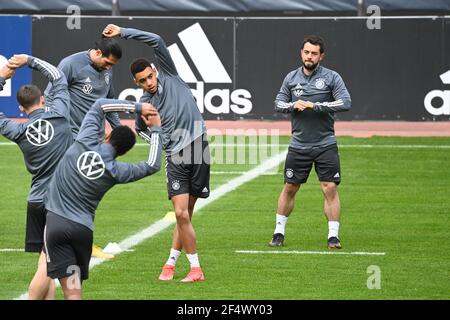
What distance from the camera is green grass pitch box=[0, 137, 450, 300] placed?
11.1m

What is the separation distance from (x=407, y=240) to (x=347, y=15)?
14.4 m

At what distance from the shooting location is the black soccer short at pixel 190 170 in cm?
1156

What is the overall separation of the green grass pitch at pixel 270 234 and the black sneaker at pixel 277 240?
12 centimetres

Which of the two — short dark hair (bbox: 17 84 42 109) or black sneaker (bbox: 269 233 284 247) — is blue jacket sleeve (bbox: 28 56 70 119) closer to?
short dark hair (bbox: 17 84 42 109)

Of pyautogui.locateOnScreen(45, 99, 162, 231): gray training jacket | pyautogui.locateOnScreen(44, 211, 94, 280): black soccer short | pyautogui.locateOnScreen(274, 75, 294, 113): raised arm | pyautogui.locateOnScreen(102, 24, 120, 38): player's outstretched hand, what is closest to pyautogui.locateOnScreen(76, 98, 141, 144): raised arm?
pyautogui.locateOnScreen(45, 99, 162, 231): gray training jacket

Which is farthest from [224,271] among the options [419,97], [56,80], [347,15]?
[347,15]

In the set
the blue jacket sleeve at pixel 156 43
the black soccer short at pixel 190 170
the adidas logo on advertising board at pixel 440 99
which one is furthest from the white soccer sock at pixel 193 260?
the adidas logo on advertising board at pixel 440 99

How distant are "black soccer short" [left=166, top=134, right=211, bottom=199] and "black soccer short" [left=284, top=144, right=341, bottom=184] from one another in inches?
87.9

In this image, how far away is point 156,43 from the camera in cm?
1156

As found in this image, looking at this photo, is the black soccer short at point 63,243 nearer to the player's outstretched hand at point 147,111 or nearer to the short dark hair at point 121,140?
the short dark hair at point 121,140

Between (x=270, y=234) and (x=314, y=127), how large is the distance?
148 cm

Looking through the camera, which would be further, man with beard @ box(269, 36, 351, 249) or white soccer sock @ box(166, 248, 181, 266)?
man with beard @ box(269, 36, 351, 249)
